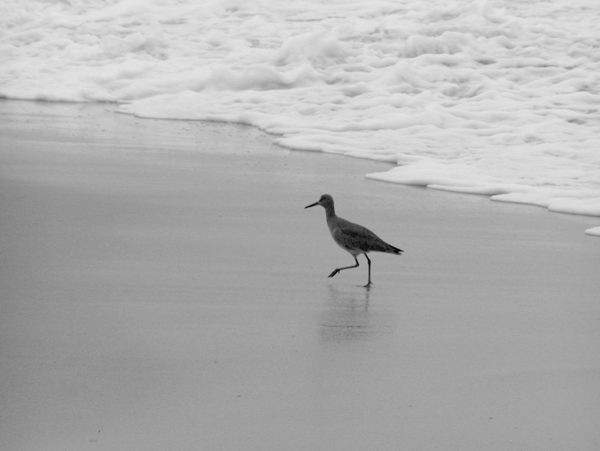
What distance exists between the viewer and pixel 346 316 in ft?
15.4

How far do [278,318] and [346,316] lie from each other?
35 cm

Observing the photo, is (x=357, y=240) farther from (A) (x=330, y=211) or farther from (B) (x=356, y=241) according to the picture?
(A) (x=330, y=211)

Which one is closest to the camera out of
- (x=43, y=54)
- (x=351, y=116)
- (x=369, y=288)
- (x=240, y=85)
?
(x=369, y=288)

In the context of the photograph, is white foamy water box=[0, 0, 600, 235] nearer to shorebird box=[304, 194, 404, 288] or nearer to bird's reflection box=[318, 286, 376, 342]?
shorebird box=[304, 194, 404, 288]

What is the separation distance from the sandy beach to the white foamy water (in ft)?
4.12

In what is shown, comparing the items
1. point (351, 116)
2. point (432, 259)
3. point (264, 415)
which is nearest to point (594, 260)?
point (432, 259)

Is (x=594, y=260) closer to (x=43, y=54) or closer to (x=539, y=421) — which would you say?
(x=539, y=421)

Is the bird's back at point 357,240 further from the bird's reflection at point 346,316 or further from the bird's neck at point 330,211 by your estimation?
the bird's reflection at point 346,316

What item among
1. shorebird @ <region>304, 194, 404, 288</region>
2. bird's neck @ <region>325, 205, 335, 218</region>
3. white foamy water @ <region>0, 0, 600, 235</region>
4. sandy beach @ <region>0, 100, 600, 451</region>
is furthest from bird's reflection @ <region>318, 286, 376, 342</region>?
white foamy water @ <region>0, 0, 600, 235</region>

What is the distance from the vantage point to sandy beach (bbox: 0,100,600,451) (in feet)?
11.0

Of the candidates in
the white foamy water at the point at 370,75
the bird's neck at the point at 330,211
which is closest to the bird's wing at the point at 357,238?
the bird's neck at the point at 330,211

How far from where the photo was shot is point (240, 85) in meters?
13.2

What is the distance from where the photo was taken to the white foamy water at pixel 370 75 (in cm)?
930

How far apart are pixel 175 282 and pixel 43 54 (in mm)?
11125
